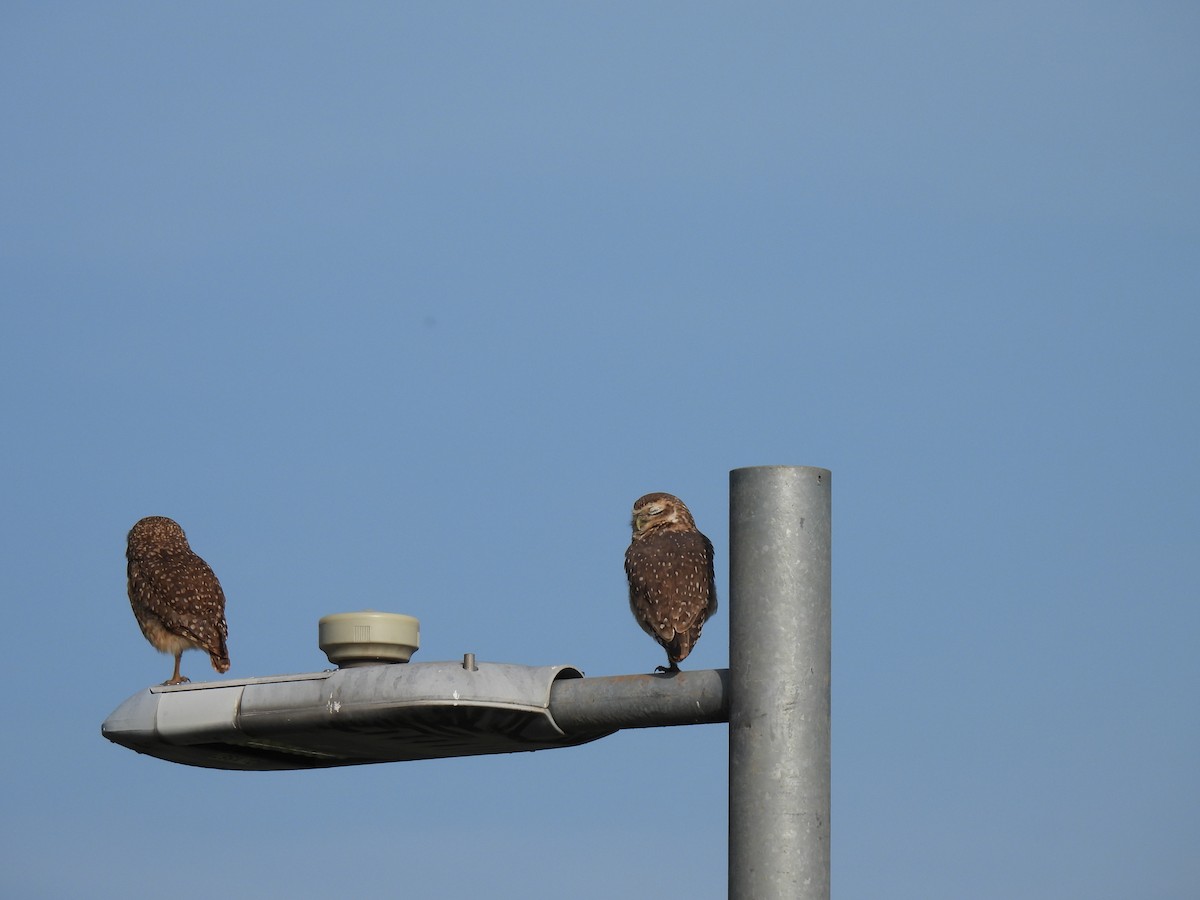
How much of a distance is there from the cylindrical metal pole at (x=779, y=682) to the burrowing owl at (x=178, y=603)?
7.41 m

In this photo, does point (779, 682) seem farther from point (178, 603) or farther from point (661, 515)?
point (178, 603)

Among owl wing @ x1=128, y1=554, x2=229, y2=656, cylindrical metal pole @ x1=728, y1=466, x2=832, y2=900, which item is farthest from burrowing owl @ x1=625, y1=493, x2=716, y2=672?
owl wing @ x1=128, y1=554, x2=229, y2=656

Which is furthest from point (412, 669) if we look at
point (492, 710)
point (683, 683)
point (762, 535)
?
point (762, 535)

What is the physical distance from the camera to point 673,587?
30.6 ft

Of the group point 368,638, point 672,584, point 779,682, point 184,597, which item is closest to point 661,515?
point 672,584

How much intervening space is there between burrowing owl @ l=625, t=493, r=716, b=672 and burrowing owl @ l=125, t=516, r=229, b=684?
3657 millimetres

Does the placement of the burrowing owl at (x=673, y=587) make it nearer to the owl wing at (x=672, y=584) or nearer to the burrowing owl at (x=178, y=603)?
the owl wing at (x=672, y=584)

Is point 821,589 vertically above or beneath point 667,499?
beneath

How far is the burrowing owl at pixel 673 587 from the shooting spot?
9195 mm

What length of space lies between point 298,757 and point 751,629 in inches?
85.8

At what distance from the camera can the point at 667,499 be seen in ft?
36.8

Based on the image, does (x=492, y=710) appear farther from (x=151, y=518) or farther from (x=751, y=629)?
(x=151, y=518)

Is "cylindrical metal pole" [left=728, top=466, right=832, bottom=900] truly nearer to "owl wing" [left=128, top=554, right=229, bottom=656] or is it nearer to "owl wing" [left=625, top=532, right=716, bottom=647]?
"owl wing" [left=625, top=532, right=716, bottom=647]

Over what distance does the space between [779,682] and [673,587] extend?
3.63 m
